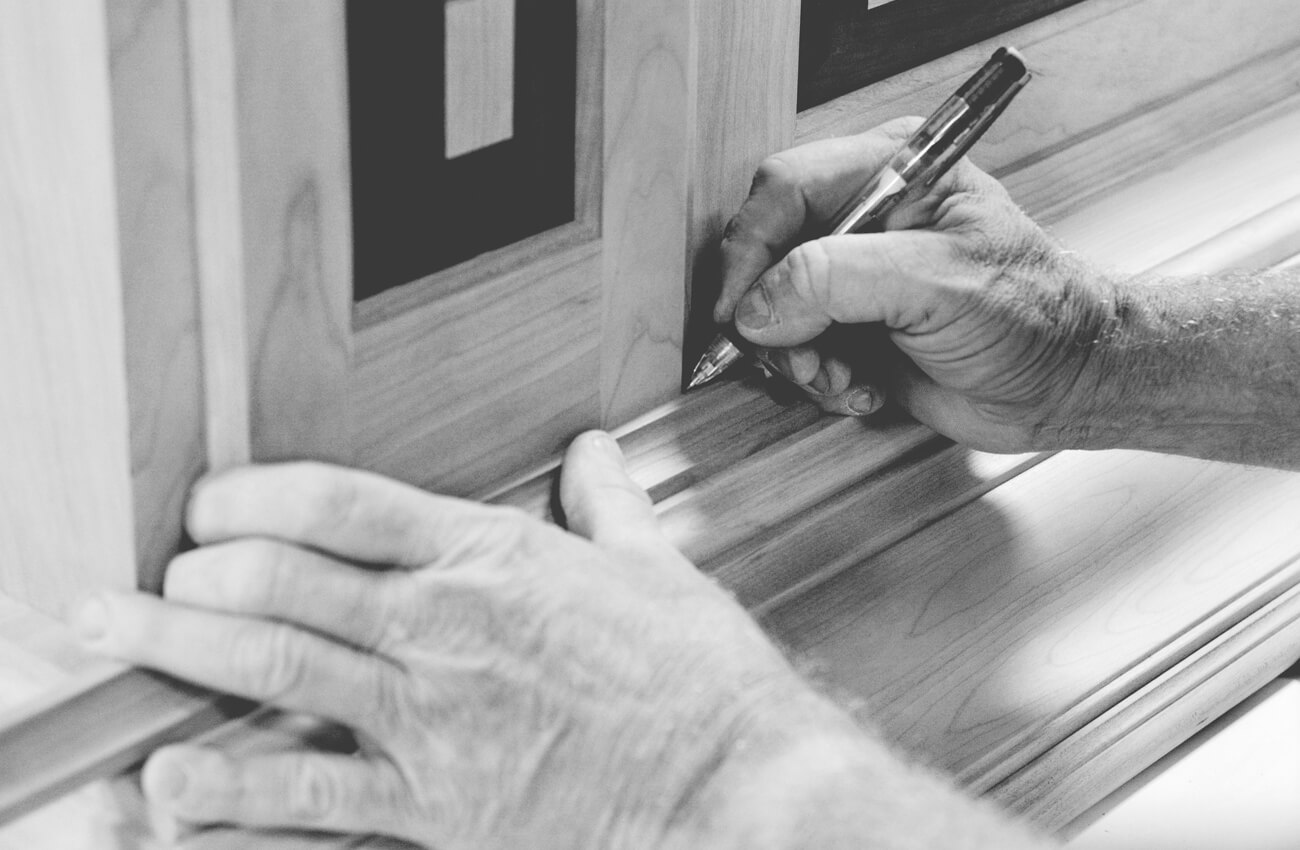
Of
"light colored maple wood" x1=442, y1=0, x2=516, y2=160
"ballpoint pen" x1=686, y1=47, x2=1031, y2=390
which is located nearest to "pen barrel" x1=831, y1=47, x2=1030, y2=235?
"ballpoint pen" x1=686, y1=47, x2=1031, y2=390

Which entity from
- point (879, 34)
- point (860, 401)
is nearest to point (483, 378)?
point (860, 401)

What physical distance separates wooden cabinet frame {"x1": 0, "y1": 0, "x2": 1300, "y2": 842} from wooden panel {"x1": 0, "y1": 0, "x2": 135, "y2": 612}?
0.01 m

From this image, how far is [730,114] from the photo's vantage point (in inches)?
44.1

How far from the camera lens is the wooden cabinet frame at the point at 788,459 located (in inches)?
32.1

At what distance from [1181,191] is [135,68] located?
1.08 meters

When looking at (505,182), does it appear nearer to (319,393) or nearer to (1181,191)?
(319,393)

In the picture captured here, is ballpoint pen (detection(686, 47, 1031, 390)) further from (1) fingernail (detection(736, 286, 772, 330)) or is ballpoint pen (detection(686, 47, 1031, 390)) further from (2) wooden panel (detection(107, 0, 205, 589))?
(2) wooden panel (detection(107, 0, 205, 589))

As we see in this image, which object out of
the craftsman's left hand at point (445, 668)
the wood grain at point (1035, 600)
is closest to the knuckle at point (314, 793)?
the craftsman's left hand at point (445, 668)

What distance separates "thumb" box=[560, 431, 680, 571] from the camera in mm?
969

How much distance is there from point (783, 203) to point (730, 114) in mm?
72

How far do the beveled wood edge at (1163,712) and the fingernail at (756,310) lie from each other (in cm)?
33

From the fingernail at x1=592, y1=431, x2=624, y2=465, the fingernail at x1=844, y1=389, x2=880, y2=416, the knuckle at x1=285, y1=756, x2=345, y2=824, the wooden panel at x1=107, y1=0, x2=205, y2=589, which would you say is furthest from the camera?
the fingernail at x1=844, y1=389, x2=880, y2=416

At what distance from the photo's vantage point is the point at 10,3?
730mm

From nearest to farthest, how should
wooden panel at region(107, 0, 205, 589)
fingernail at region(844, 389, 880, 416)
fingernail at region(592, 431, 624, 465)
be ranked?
1. wooden panel at region(107, 0, 205, 589)
2. fingernail at region(592, 431, 624, 465)
3. fingernail at region(844, 389, 880, 416)
